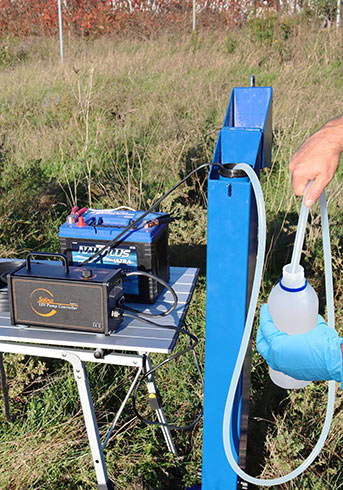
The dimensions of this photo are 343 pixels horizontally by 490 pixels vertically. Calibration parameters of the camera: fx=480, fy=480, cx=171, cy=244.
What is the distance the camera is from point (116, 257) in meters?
1.73

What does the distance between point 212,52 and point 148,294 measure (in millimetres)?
6011

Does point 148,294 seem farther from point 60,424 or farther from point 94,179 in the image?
point 94,179

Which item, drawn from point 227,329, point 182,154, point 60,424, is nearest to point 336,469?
point 227,329

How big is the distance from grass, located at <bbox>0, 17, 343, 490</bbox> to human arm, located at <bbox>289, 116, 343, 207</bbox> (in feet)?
4.25

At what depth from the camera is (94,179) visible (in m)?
3.76

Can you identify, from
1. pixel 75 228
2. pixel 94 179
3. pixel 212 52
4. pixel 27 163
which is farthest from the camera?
pixel 212 52

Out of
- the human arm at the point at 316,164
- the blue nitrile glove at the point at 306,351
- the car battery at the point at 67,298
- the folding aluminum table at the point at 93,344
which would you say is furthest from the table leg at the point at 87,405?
the human arm at the point at 316,164

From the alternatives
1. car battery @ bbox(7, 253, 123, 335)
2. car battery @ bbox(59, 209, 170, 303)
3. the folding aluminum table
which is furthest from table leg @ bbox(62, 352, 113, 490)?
car battery @ bbox(59, 209, 170, 303)

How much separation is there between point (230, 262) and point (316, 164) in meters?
0.44

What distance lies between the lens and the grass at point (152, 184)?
6.73 feet

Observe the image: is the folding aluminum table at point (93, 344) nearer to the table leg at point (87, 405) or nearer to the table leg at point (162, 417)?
the table leg at point (87, 405)

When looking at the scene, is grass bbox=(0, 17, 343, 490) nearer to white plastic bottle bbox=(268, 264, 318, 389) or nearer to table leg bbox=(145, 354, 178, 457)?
table leg bbox=(145, 354, 178, 457)

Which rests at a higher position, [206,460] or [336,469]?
[206,460]

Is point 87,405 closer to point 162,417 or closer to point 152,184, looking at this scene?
point 162,417
